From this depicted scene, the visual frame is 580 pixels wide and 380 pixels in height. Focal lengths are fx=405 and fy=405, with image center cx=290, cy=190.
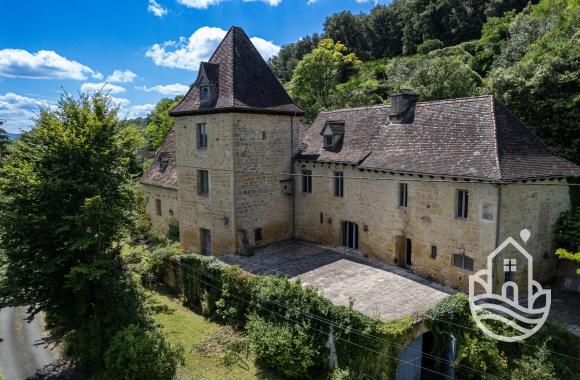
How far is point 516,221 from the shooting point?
17.2 metres

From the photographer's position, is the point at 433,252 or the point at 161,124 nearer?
the point at 433,252

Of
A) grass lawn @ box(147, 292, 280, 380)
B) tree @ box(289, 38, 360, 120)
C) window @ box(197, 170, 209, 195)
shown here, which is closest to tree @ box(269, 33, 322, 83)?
Result: tree @ box(289, 38, 360, 120)

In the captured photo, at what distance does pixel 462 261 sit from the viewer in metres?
18.0

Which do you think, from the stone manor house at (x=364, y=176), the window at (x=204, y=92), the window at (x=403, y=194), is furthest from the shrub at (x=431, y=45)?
the window at (x=403, y=194)

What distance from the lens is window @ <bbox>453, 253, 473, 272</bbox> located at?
1775cm

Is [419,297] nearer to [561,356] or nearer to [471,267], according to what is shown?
[471,267]

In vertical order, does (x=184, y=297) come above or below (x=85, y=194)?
below

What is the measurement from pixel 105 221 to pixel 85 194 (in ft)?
5.13

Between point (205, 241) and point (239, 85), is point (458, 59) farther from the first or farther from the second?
point (205, 241)

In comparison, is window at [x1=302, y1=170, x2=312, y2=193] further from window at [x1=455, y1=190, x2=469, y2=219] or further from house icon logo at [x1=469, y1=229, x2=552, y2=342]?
house icon logo at [x1=469, y1=229, x2=552, y2=342]

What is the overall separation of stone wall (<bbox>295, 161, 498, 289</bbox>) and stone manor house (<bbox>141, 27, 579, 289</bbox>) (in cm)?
6

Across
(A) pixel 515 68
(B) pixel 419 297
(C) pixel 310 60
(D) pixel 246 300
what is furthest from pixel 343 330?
(C) pixel 310 60

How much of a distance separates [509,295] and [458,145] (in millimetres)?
6893

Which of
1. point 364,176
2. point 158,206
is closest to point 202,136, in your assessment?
point 364,176
